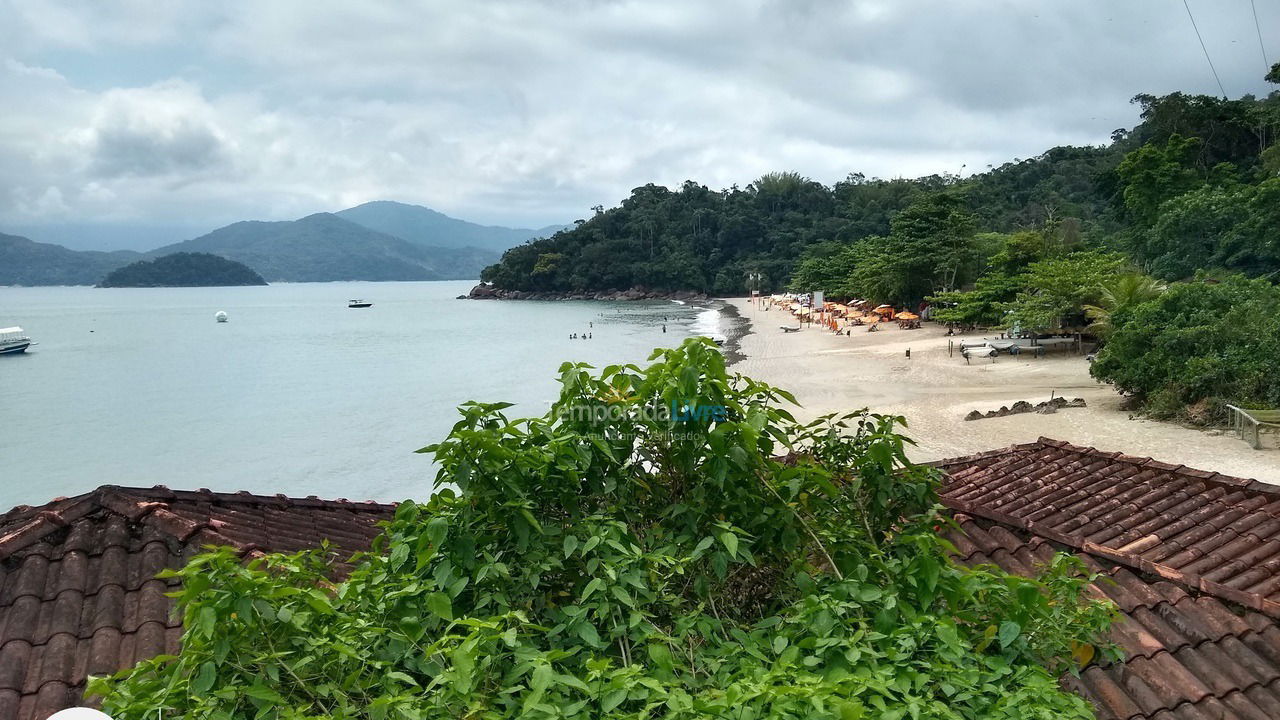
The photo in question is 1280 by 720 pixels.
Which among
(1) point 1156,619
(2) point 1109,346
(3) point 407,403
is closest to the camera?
(1) point 1156,619

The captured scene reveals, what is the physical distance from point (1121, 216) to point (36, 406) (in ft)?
203

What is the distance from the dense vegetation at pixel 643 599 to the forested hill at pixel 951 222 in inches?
1517

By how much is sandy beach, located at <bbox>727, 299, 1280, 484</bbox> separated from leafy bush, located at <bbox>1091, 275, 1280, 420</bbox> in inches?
37.1

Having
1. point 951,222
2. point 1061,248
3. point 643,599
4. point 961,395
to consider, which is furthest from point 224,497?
point 951,222

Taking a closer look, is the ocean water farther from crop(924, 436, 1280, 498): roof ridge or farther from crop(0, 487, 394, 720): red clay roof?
crop(0, 487, 394, 720): red clay roof

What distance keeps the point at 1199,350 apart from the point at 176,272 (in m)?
213

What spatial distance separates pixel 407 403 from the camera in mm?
34188

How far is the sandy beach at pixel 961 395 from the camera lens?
15.1m

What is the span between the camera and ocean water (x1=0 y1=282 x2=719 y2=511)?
78.5 feet

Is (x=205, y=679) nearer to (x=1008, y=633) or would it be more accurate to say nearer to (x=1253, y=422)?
(x=1008, y=633)

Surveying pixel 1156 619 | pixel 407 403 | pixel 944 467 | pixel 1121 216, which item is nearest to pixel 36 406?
pixel 407 403

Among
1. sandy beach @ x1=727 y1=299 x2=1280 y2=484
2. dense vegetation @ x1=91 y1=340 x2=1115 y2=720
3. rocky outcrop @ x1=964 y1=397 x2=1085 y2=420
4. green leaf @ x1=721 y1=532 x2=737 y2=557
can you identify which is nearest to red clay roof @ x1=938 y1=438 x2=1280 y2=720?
dense vegetation @ x1=91 y1=340 x2=1115 y2=720

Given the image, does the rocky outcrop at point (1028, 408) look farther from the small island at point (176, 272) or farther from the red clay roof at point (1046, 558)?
the small island at point (176, 272)

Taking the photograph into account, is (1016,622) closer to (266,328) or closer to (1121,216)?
(1121,216)
